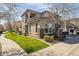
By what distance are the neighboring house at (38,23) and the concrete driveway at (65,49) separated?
0.98 ft

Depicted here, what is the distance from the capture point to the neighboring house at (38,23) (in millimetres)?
4359

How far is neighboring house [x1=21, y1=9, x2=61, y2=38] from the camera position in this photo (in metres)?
4.36

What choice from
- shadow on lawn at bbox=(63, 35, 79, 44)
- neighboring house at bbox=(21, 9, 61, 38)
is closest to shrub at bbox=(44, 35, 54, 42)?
neighboring house at bbox=(21, 9, 61, 38)

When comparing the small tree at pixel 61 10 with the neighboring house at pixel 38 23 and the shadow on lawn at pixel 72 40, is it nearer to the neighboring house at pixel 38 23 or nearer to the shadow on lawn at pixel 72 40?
the neighboring house at pixel 38 23

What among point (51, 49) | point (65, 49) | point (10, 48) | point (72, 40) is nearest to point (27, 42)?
point (10, 48)

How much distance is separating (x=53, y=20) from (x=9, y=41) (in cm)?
95

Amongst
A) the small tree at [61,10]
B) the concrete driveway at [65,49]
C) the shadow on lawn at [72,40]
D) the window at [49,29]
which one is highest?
the small tree at [61,10]

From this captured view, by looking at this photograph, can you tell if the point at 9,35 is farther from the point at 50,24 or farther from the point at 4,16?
the point at 50,24

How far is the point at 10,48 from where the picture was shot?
4293mm

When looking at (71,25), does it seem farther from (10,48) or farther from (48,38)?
(10,48)

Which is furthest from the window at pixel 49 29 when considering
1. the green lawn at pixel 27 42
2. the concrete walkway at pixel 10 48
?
the concrete walkway at pixel 10 48

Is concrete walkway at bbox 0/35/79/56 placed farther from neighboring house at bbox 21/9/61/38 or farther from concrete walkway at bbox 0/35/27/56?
neighboring house at bbox 21/9/61/38

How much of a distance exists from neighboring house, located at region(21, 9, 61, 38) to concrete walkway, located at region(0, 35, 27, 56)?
1.06 ft

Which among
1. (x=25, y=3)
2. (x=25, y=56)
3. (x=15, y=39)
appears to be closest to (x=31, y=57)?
(x=25, y=56)
